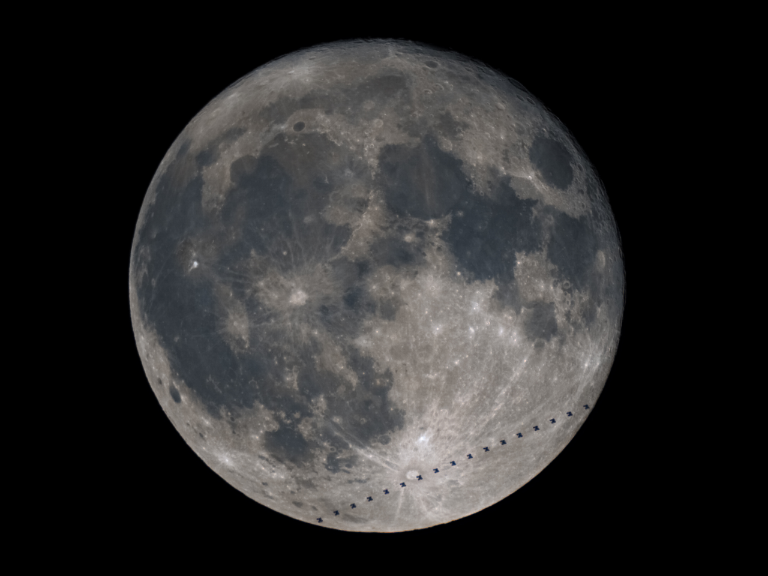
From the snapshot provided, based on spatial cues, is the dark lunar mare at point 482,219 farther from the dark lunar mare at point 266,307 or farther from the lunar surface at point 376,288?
the dark lunar mare at point 266,307

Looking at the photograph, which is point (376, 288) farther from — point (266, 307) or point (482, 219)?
point (482, 219)

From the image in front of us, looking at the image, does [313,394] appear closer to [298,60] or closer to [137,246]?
[137,246]

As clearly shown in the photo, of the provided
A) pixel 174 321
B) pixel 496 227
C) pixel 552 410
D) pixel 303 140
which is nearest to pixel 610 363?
pixel 552 410

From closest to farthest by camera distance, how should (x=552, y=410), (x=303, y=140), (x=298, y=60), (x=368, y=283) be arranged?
(x=368, y=283), (x=303, y=140), (x=552, y=410), (x=298, y=60)

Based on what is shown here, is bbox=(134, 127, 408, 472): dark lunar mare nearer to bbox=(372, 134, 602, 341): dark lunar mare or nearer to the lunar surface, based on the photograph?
the lunar surface

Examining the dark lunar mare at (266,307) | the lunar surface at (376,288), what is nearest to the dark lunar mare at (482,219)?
the lunar surface at (376,288)

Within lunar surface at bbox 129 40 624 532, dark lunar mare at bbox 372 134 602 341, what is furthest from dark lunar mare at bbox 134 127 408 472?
dark lunar mare at bbox 372 134 602 341

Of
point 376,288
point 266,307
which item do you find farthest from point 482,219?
point 266,307
